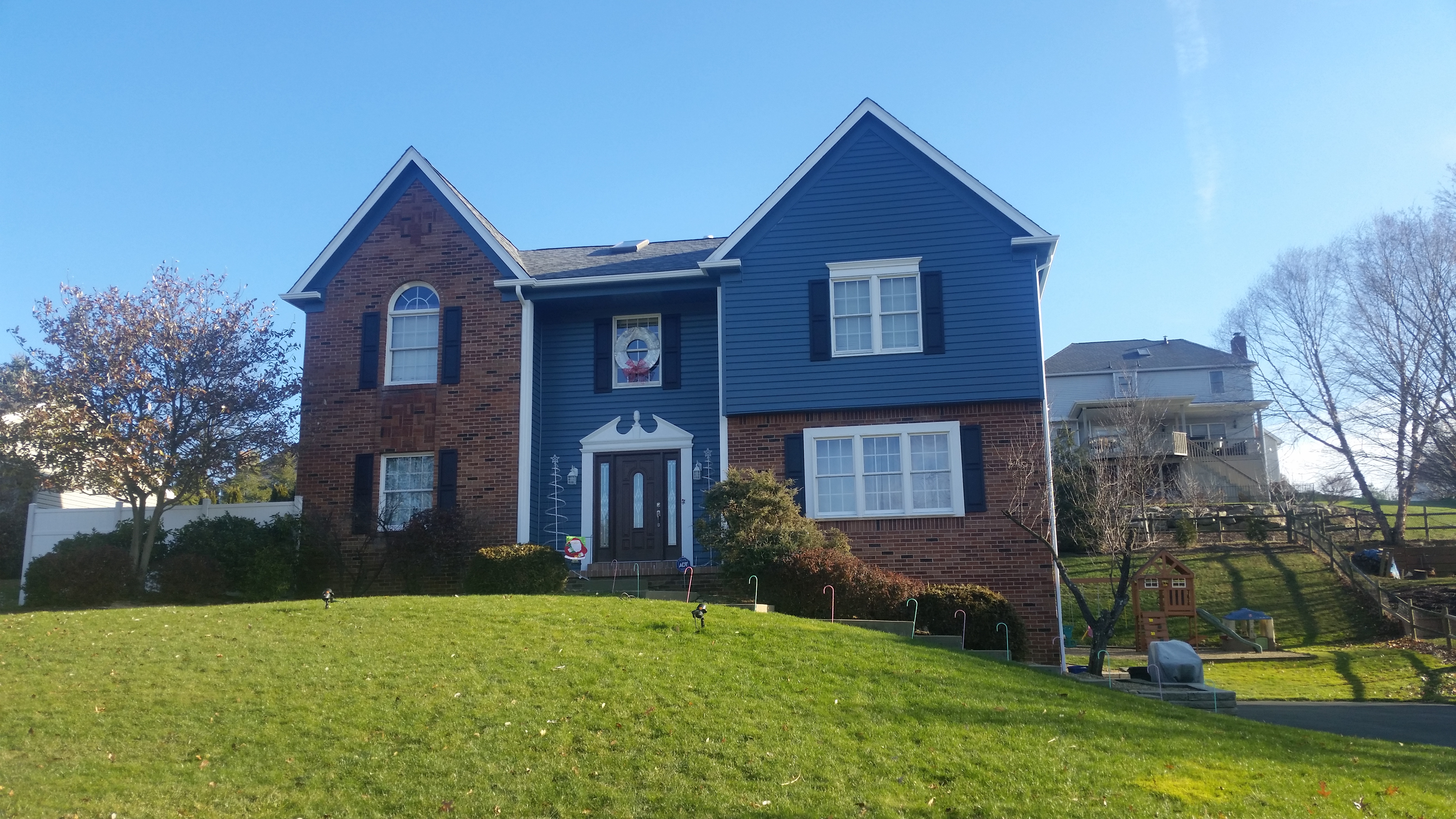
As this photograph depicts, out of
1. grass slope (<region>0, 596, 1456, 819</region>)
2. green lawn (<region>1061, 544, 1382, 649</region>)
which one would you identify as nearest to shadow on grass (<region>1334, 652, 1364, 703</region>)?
green lawn (<region>1061, 544, 1382, 649</region>)

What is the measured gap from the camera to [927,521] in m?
18.3

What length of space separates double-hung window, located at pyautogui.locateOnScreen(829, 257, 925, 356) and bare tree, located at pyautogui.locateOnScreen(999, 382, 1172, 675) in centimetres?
276

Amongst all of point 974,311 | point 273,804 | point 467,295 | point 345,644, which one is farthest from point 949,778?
point 467,295

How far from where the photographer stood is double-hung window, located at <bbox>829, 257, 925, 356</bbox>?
1912 centimetres

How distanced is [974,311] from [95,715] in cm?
1436

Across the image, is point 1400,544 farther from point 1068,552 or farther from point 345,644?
A: point 345,644

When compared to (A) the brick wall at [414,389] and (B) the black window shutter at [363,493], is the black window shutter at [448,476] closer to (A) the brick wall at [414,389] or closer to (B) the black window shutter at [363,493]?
(A) the brick wall at [414,389]

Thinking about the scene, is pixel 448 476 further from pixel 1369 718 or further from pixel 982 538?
pixel 1369 718

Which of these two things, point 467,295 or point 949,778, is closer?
point 949,778

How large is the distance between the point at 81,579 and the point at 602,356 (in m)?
9.52

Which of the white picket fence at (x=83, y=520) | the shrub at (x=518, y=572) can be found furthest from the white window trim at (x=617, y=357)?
the white picket fence at (x=83, y=520)

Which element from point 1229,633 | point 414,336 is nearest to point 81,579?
point 414,336

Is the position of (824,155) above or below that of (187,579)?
above

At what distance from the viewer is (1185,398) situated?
156ft
